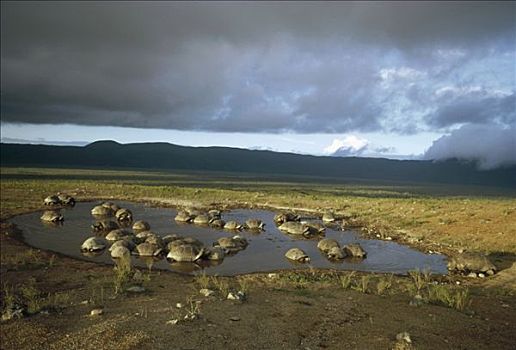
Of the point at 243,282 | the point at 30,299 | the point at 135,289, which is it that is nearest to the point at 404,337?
the point at 243,282

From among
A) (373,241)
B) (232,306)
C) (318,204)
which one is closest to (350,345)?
(232,306)

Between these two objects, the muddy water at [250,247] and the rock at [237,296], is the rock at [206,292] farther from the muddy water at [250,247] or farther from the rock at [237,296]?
the muddy water at [250,247]

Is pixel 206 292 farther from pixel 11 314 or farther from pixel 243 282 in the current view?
pixel 11 314

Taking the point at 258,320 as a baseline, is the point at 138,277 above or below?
below

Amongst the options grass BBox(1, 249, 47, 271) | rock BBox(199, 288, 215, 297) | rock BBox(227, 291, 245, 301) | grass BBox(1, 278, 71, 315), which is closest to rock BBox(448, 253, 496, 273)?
rock BBox(227, 291, 245, 301)

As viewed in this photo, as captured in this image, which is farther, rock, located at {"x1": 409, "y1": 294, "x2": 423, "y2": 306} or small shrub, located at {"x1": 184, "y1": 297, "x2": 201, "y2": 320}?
rock, located at {"x1": 409, "y1": 294, "x2": 423, "y2": 306}

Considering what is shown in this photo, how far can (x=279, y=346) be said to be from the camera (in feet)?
27.4

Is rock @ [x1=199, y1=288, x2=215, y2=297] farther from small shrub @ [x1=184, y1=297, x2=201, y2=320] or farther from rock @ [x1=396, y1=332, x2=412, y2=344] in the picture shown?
rock @ [x1=396, y1=332, x2=412, y2=344]

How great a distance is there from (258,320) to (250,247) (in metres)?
11.9

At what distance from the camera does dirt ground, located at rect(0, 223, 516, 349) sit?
8500 millimetres

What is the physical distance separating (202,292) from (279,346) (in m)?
4.35

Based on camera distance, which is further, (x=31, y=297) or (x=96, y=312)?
(x=31, y=297)

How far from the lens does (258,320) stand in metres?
9.76

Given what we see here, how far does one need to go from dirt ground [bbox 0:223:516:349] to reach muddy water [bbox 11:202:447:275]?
3.80 m
